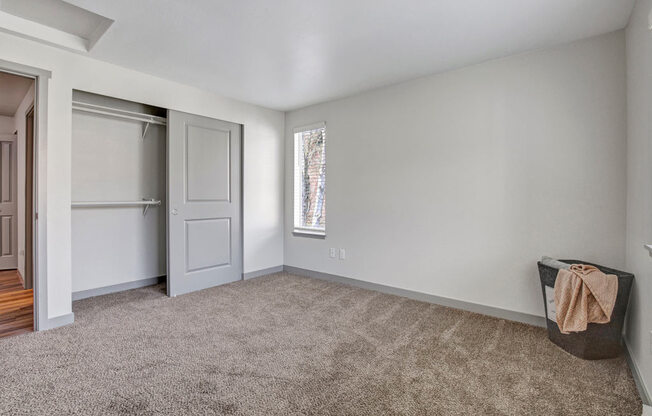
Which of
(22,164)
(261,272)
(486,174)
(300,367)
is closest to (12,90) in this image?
(22,164)

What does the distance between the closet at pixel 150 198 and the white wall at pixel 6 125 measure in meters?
2.58

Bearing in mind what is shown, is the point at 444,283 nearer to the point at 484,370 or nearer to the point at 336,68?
the point at 484,370

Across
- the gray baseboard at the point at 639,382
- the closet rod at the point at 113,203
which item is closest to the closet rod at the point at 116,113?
the closet rod at the point at 113,203

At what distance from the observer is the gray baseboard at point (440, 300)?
282 centimetres

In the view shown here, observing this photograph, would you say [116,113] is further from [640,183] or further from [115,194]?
[640,183]

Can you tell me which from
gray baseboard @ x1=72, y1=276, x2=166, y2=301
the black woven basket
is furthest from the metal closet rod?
the black woven basket

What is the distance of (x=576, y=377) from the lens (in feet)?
6.54

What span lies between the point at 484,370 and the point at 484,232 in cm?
134

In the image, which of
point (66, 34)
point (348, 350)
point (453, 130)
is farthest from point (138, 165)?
point (453, 130)

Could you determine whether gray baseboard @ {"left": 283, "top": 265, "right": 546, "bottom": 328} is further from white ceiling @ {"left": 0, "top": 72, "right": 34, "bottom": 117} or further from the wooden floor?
white ceiling @ {"left": 0, "top": 72, "right": 34, "bottom": 117}

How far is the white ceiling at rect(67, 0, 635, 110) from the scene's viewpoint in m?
2.16

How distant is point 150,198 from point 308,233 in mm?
2028

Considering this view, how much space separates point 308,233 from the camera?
4.51 metres

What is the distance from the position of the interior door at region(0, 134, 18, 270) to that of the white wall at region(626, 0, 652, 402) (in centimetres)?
705
